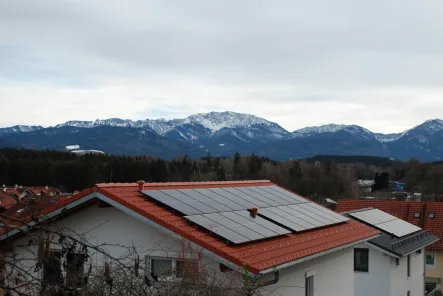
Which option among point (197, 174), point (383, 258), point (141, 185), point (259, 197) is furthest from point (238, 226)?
point (197, 174)

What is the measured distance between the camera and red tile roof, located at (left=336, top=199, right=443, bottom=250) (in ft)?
132

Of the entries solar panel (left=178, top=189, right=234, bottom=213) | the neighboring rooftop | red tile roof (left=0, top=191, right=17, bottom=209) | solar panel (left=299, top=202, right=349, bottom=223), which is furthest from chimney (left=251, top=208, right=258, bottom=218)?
the neighboring rooftop

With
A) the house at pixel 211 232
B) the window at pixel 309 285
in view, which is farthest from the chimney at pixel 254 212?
the window at pixel 309 285

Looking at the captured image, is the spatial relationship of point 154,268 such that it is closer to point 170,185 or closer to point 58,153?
point 170,185

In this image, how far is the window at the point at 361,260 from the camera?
26.8 m

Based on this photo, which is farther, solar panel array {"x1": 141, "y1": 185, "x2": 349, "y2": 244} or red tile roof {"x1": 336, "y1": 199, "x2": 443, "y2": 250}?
red tile roof {"x1": 336, "y1": 199, "x2": 443, "y2": 250}

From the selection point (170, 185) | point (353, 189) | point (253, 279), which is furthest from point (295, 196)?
point (353, 189)

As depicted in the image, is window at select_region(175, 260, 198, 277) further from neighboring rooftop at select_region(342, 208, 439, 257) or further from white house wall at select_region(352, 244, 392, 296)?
white house wall at select_region(352, 244, 392, 296)

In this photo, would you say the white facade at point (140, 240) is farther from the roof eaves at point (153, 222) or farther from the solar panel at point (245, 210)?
the solar panel at point (245, 210)

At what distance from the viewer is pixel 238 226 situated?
40.4 ft

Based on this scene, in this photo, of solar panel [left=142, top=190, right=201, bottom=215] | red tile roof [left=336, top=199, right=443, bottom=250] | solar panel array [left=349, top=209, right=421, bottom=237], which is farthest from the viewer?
red tile roof [left=336, top=199, right=443, bottom=250]

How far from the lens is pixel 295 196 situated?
17.9 meters

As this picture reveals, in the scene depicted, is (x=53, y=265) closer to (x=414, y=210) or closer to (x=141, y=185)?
(x=141, y=185)

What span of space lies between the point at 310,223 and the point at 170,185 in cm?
351
